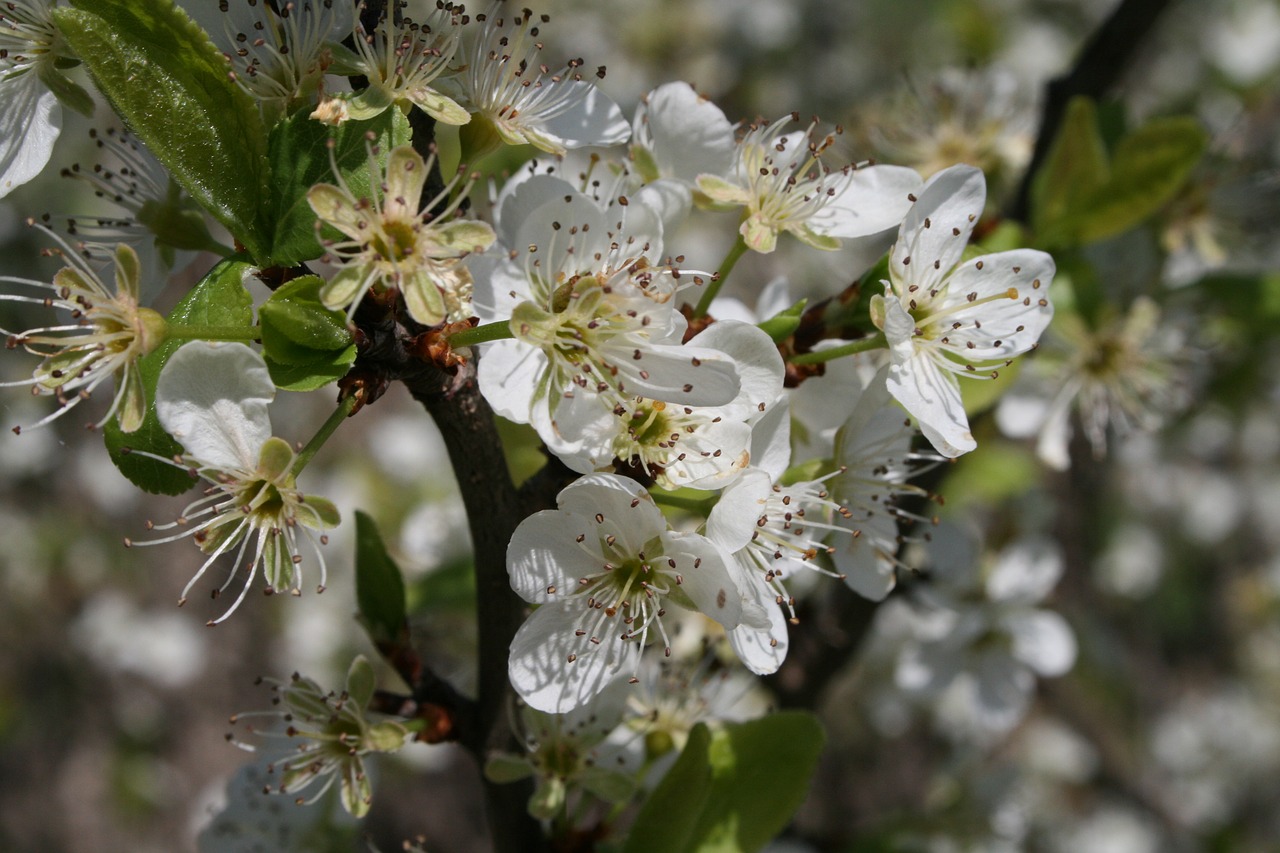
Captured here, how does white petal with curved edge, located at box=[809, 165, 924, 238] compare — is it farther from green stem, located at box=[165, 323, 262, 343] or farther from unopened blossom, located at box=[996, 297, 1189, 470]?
unopened blossom, located at box=[996, 297, 1189, 470]

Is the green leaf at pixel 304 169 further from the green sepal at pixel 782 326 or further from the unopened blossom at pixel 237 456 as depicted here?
the green sepal at pixel 782 326

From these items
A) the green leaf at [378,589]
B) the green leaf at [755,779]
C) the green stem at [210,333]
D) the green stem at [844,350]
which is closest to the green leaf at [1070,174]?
the green stem at [844,350]

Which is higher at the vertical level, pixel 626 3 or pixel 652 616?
pixel 652 616

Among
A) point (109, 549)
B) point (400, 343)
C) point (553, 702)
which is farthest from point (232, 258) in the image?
point (109, 549)

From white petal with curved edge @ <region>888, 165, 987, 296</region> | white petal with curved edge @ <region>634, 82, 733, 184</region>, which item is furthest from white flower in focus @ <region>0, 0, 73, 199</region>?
white petal with curved edge @ <region>888, 165, 987, 296</region>

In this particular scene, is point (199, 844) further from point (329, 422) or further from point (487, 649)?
point (329, 422)

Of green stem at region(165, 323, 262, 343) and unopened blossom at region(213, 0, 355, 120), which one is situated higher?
unopened blossom at region(213, 0, 355, 120)

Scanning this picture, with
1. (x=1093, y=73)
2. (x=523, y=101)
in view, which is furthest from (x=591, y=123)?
(x=1093, y=73)
